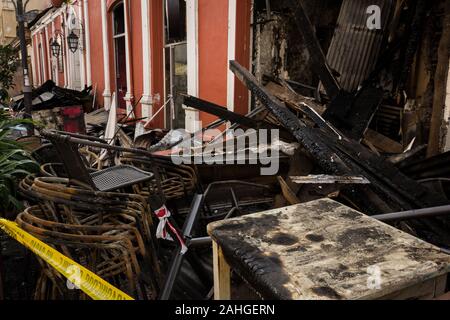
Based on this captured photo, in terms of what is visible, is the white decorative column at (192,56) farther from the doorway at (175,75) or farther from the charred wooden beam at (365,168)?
the charred wooden beam at (365,168)

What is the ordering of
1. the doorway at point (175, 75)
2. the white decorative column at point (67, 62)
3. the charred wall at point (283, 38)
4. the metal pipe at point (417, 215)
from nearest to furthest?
the metal pipe at point (417, 215)
the charred wall at point (283, 38)
the doorway at point (175, 75)
the white decorative column at point (67, 62)

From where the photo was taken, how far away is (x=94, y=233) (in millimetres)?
2275

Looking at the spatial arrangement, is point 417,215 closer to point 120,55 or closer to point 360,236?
point 360,236

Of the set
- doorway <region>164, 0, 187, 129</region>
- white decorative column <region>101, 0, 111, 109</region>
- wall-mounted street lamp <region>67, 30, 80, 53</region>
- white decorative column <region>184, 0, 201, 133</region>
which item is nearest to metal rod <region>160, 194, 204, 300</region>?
white decorative column <region>184, 0, 201, 133</region>

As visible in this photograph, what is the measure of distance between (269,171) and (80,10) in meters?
11.7

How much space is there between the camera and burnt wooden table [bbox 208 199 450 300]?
1019 millimetres

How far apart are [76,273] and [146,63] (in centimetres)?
719

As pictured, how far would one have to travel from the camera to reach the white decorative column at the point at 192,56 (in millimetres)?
6344

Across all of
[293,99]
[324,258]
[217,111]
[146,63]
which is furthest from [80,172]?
[146,63]

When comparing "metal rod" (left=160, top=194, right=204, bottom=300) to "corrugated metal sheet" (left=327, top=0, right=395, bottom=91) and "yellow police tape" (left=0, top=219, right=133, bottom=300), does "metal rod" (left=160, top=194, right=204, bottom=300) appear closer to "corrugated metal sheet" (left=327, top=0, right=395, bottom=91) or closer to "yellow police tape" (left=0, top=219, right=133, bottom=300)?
"yellow police tape" (left=0, top=219, right=133, bottom=300)

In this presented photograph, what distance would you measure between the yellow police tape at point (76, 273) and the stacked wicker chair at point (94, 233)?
0.20 feet

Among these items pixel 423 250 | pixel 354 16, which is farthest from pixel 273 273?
pixel 354 16

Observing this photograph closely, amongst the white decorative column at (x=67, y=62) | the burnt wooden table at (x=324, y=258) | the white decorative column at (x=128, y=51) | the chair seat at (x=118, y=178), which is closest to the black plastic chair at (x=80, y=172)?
the chair seat at (x=118, y=178)
